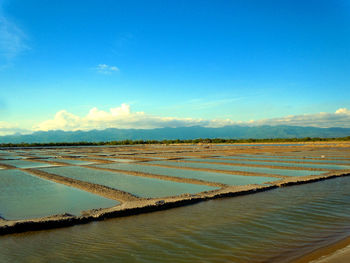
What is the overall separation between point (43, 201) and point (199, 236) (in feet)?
19.9

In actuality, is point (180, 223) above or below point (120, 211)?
below

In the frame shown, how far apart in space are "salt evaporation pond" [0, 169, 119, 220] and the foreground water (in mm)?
1650

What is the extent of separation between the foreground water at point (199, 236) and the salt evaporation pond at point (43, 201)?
1.65m

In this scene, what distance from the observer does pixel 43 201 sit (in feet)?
30.7

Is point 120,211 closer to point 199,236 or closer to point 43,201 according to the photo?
point 199,236

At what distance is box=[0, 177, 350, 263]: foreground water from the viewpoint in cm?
499

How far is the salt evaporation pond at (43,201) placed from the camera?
7883 millimetres

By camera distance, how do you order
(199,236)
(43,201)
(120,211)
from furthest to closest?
1. (43,201)
2. (120,211)
3. (199,236)

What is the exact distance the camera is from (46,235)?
6172 millimetres

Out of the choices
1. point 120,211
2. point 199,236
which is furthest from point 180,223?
point 120,211

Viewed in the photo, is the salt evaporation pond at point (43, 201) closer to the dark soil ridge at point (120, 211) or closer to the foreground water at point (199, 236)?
the dark soil ridge at point (120, 211)

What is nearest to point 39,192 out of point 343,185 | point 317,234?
point 317,234

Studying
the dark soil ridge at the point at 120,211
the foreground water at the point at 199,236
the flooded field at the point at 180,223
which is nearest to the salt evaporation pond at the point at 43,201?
the flooded field at the point at 180,223

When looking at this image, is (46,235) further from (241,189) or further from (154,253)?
(241,189)
